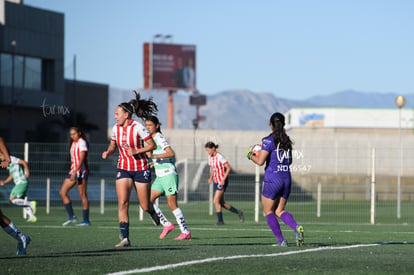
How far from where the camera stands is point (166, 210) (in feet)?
106

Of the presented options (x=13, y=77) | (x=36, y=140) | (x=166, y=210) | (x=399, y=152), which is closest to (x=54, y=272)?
(x=399, y=152)

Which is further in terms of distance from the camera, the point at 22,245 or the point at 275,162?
the point at 275,162

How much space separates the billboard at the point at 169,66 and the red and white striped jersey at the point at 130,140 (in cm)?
10271

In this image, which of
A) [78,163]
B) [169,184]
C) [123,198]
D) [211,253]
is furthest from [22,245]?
[78,163]

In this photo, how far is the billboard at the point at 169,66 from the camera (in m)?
117

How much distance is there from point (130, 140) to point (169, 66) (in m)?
103

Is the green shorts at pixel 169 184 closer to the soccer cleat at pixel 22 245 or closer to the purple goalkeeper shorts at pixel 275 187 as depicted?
the purple goalkeeper shorts at pixel 275 187

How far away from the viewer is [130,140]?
14242 millimetres

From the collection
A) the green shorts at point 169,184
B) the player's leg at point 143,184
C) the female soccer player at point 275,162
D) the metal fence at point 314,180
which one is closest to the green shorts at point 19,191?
the metal fence at point 314,180

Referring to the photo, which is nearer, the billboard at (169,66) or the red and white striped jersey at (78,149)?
the red and white striped jersey at (78,149)

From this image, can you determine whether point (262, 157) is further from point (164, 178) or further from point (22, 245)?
point (22, 245)

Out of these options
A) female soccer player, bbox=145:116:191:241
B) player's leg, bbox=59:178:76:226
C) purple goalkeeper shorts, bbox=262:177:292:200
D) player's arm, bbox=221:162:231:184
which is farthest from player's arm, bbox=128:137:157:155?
player's arm, bbox=221:162:231:184

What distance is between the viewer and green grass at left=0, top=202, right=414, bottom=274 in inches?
419

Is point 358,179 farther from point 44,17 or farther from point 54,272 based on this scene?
point 44,17
